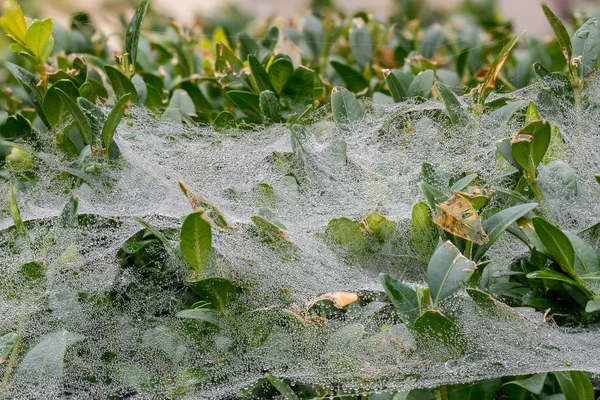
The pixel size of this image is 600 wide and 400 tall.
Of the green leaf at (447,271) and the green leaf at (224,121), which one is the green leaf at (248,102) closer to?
the green leaf at (224,121)

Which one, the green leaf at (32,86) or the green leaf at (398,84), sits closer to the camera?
the green leaf at (32,86)

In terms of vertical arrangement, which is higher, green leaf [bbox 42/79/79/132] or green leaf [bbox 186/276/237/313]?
green leaf [bbox 42/79/79/132]

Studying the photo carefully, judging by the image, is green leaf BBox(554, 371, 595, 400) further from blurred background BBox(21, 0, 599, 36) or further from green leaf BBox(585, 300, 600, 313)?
blurred background BBox(21, 0, 599, 36)

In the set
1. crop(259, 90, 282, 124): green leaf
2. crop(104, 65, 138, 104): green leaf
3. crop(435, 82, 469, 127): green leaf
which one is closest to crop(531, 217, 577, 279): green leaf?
crop(435, 82, 469, 127): green leaf

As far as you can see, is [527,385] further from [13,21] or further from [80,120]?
[13,21]

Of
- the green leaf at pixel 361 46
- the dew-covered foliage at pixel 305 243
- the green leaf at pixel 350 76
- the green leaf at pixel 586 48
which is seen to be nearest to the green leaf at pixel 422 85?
the dew-covered foliage at pixel 305 243

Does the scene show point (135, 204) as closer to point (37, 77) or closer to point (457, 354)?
point (37, 77)
